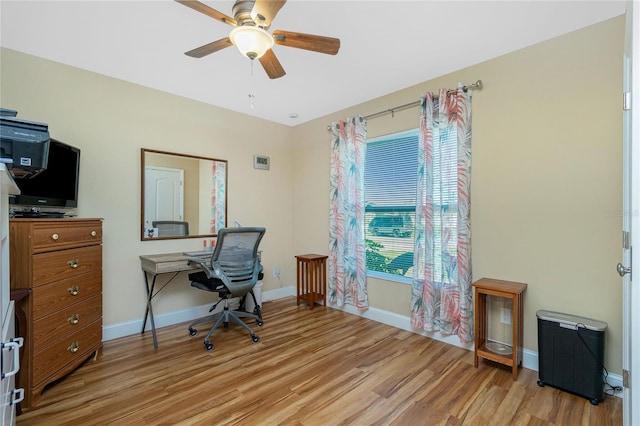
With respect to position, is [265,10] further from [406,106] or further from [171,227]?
[171,227]

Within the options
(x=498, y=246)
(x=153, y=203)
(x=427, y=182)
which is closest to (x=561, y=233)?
(x=498, y=246)

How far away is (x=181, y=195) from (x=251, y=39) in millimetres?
2185

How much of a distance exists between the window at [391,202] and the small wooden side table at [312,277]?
67cm

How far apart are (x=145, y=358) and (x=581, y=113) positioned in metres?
3.87

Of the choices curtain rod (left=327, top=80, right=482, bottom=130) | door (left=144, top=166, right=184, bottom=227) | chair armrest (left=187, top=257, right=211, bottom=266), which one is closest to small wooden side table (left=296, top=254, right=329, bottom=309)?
chair armrest (left=187, top=257, right=211, bottom=266)

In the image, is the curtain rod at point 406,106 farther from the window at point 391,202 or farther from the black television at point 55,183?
the black television at point 55,183

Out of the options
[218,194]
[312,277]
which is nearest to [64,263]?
[218,194]

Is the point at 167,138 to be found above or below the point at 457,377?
above

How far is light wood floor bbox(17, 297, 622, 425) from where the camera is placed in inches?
70.1

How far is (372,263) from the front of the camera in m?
3.45

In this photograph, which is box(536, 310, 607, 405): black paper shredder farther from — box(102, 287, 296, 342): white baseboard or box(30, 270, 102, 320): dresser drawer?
box(30, 270, 102, 320): dresser drawer

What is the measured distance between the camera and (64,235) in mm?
2076

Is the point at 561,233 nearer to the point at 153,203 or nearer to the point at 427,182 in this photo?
the point at 427,182

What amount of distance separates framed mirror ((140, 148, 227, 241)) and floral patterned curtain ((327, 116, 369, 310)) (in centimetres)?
138
